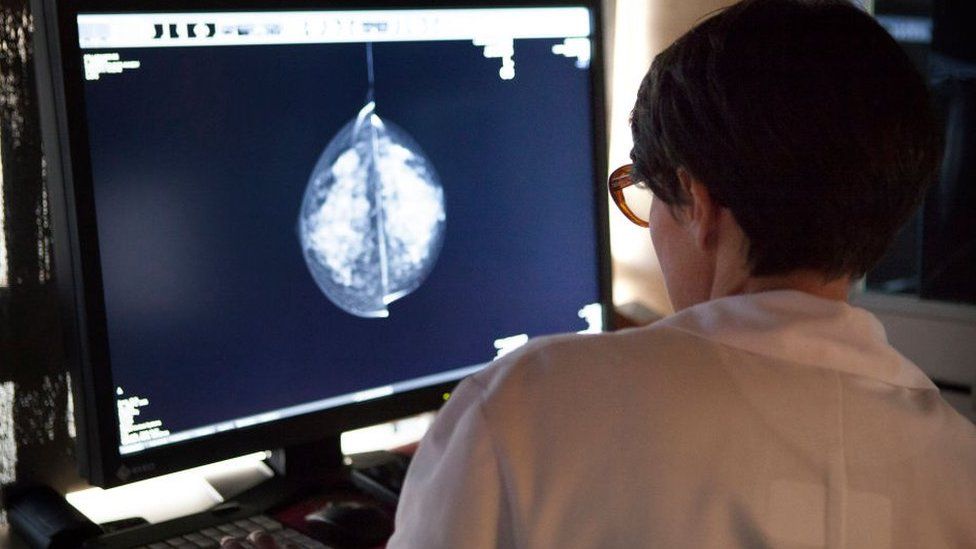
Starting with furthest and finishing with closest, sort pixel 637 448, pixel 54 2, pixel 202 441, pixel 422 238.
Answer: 1. pixel 422 238
2. pixel 202 441
3. pixel 54 2
4. pixel 637 448

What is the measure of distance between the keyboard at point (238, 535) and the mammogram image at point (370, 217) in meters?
0.26

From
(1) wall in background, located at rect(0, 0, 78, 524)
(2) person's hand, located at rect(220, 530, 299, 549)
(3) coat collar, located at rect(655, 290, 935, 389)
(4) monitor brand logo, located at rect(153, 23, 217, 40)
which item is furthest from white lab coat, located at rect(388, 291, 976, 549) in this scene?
(1) wall in background, located at rect(0, 0, 78, 524)

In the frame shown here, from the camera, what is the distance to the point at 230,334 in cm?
120

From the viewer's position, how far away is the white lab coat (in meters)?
0.77

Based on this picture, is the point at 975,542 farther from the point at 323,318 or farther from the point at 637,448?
the point at 323,318

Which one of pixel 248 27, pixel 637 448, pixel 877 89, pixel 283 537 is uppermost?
pixel 248 27

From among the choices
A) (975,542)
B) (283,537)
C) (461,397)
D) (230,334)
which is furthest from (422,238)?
(975,542)

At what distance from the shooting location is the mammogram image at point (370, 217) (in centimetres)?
127

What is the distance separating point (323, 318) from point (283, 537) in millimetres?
252

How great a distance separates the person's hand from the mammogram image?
284mm

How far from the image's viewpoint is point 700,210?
90 centimetres

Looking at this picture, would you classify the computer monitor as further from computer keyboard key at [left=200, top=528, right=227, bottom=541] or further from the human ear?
the human ear

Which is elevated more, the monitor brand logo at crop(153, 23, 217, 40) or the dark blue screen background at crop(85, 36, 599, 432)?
the monitor brand logo at crop(153, 23, 217, 40)

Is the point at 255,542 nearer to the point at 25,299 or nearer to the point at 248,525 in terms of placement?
the point at 248,525
